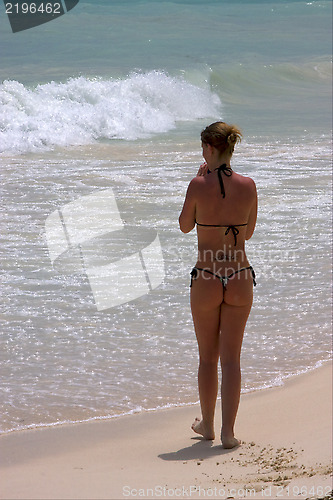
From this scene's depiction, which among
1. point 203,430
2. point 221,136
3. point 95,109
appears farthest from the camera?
point 95,109

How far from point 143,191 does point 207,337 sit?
6.39 meters

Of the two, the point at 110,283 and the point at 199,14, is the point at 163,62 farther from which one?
the point at 110,283

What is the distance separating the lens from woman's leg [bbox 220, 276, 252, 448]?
3930mm

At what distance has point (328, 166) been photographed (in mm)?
11906

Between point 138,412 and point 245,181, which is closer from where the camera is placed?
point 245,181

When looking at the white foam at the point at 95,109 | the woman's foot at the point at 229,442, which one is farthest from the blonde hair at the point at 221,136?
the white foam at the point at 95,109

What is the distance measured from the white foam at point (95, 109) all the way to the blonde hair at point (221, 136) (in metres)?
10.4

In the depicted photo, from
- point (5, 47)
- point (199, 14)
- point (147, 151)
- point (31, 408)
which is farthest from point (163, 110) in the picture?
point (199, 14)

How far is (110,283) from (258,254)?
164 centimetres

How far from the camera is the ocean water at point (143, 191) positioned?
16.8 feet

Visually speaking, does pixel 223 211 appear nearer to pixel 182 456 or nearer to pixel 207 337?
pixel 207 337

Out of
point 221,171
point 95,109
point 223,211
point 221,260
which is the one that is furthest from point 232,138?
point 95,109

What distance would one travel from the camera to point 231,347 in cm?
399

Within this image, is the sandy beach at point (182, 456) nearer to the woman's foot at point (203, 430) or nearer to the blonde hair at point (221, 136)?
the woman's foot at point (203, 430)
